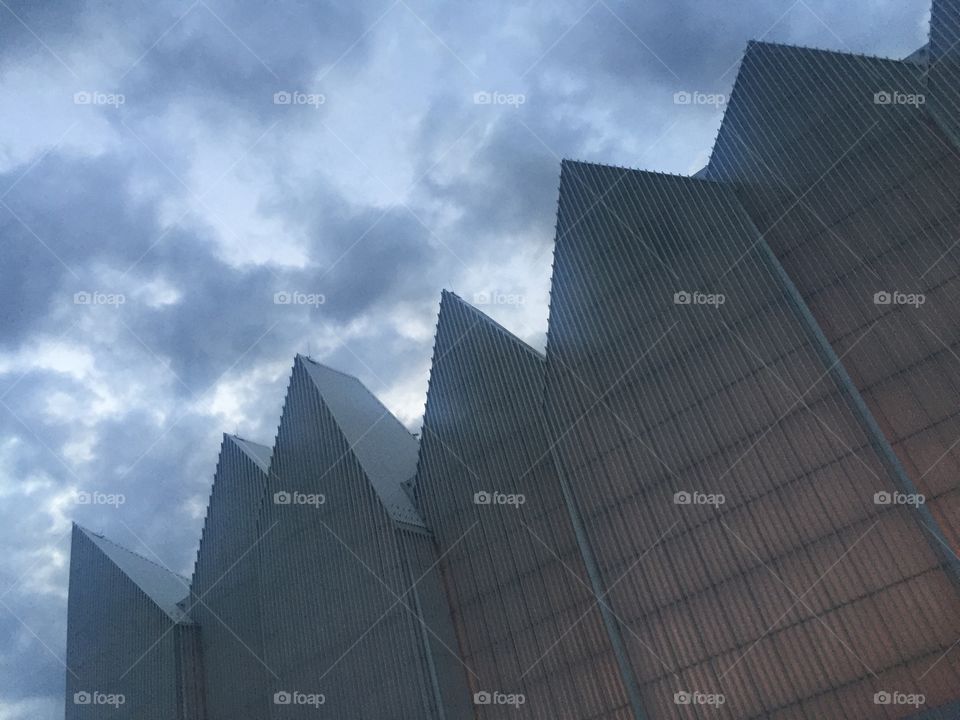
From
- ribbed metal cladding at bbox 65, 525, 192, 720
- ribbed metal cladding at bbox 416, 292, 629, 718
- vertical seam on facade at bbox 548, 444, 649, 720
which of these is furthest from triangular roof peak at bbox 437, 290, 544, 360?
ribbed metal cladding at bbox 65, 525, 192, 720

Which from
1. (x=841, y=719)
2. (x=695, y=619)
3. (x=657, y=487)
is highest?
(x=657, y=487)

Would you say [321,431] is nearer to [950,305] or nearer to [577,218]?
[577,218]

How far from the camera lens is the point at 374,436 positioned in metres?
48.0

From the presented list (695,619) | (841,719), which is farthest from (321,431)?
(841,719)

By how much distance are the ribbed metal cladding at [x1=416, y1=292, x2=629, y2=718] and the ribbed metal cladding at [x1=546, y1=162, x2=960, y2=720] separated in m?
1.94

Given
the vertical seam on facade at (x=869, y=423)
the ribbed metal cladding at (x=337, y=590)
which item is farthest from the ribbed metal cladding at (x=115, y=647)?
the vertical seam on facade at (x=869, y=423)

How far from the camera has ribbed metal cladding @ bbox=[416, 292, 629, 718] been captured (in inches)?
1369

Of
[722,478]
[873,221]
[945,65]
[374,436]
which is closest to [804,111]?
[945,65]

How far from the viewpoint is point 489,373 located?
137ft

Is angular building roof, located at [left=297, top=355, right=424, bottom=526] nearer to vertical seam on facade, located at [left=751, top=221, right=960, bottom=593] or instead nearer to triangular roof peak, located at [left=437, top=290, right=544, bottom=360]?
triangular roof peak, located at [left=437, top=290, right=544, bottom=360]

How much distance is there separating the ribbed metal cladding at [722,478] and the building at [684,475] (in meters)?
0.12

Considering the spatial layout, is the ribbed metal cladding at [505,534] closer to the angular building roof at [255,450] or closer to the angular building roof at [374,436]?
the angular building roof at [374,436]

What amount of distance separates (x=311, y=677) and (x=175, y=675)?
1371 cm

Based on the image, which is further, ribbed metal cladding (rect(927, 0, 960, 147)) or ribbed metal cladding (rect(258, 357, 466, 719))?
ribbed metal cladding (rect(258, 357, 466, 719))
